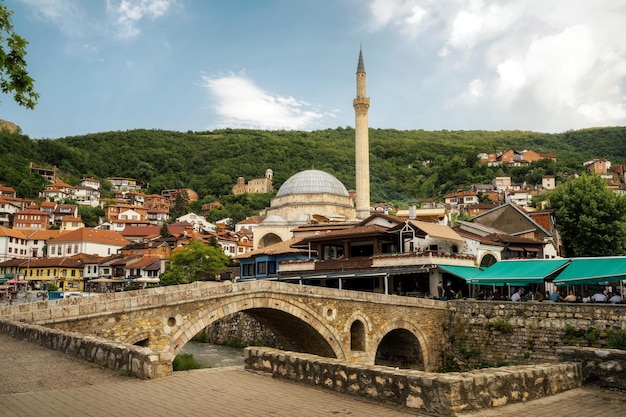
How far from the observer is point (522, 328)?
66.5 feet

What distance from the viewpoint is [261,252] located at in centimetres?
3381

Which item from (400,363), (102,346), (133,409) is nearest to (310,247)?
(400,363)

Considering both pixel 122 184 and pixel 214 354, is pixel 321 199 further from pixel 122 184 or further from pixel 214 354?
pixel 122 184

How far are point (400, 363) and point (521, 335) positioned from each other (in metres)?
5.66

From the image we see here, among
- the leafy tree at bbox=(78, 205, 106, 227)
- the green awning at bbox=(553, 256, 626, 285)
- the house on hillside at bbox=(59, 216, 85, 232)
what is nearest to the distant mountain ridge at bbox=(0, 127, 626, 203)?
the leafy tree at bbox=(78, 205, 106, 227)

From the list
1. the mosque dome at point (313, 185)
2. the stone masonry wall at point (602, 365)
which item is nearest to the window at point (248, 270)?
the mosque dome at point (313, 185)

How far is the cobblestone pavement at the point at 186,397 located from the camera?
5.70m

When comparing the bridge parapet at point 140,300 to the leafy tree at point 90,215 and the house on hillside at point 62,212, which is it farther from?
the leafy tree at point 90,215

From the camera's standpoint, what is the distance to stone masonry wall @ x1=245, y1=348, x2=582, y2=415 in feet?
19.3

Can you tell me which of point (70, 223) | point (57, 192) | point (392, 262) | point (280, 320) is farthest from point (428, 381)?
point (57, 192)

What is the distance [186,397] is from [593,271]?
1814 centimetres

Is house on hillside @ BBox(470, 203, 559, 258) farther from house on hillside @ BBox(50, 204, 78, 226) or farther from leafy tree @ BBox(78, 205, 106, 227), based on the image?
leafy tree @ BBox(78, 205, 106, 227)

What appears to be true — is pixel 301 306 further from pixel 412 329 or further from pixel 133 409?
pixel 133 409

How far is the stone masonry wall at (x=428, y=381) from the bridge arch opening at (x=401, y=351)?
1450 cm
